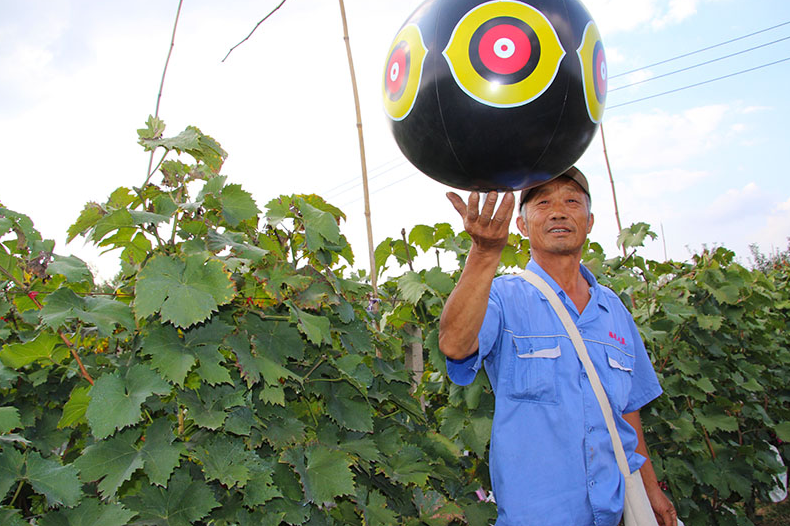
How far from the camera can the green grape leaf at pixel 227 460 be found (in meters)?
1.43

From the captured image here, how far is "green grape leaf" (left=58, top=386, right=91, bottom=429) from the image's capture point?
60.3 inches

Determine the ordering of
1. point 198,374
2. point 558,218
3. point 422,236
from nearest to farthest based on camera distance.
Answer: point 198,374
point 558,218
point 422,236

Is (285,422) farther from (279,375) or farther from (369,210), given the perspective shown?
(369,210)

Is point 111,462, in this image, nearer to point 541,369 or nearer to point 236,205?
point 236,205

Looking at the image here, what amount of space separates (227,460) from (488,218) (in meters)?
1.06

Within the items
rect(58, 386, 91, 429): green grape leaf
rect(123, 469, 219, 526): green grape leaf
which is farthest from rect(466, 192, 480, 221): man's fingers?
rect(58, 386, 91, 429): green grape leaf

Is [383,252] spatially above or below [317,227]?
above

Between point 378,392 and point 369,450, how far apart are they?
0.28 m

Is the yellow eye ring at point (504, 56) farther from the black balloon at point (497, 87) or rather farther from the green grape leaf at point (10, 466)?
the green grape leaf at point (10, 466)

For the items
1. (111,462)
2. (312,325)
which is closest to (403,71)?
(312,325)

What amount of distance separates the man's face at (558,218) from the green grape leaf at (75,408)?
5.86 feet

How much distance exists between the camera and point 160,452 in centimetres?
141

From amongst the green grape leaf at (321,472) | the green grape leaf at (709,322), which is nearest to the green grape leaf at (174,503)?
the green grape leaf at (321,472)

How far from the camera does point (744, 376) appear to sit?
5.35 m
